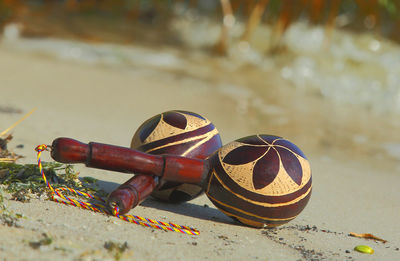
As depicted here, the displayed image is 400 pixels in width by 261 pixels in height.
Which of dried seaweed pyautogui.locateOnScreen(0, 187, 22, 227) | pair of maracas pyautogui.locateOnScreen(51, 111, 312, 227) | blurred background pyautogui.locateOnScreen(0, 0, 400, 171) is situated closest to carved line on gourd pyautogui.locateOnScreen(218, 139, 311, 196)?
pair of maracas pyautogui.locateOnScreen(51, 111, 312, 227)

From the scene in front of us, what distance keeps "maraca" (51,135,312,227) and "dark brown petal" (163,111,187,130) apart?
330 millimetres

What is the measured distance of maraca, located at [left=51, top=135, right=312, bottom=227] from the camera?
3097 millimetres

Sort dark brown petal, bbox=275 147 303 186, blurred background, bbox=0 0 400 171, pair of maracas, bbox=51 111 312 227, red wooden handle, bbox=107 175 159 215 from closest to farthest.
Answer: red wooden handle, bbox=107 175 159 215 → pair of maracas, bbox=51 111 312 227 → dark brown petal, bbox=275 147 303 186 → blurred background, bbox=0 0 400 171

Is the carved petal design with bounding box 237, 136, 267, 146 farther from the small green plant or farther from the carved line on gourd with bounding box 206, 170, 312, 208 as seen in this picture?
the small green plant

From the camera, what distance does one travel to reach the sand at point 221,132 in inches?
107

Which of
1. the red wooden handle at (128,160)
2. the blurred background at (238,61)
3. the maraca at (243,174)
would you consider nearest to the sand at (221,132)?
the blurred background at (238,61)

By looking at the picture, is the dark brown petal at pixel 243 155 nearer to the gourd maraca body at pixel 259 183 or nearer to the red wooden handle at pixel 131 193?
the gourd maraca body at pixel 259 183

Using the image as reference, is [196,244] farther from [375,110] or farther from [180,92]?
[375,110]

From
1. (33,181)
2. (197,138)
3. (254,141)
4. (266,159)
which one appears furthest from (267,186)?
(33,181)

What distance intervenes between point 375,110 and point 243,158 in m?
7.24

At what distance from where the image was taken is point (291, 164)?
3.19 m

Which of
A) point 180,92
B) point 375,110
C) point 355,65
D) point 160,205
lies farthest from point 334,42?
point 160,205

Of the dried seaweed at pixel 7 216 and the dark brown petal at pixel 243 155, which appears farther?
the dark brown petal at pixel 243 155

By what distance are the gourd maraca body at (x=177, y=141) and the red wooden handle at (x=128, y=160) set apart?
7.0 inches
